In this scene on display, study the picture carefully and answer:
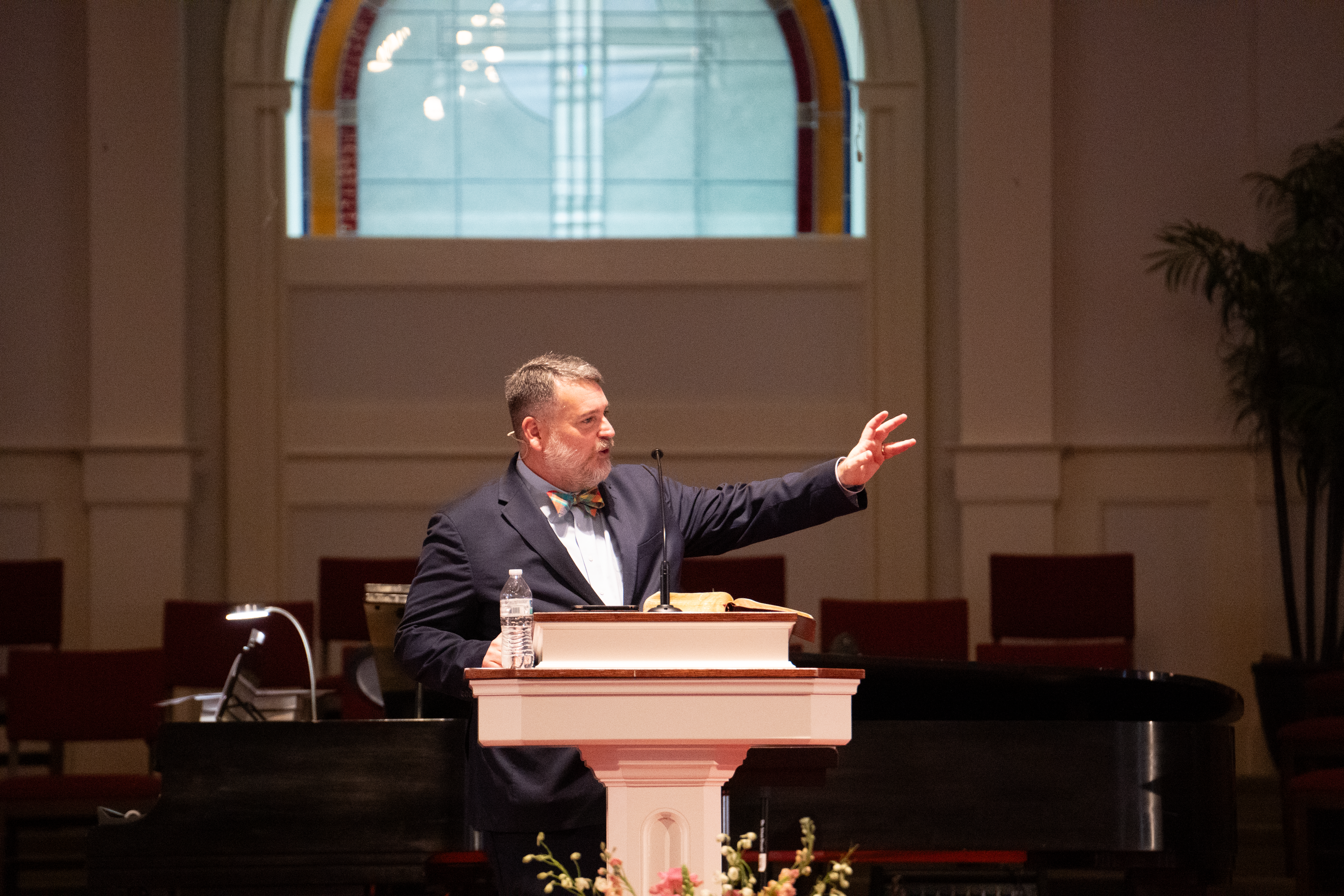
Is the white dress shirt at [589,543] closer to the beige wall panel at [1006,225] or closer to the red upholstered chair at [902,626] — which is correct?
the red upholstered chair at [902,626]

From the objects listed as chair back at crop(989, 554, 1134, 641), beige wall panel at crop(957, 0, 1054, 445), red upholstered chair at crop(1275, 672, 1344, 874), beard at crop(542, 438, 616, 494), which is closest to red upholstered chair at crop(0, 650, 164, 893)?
beard at crop(542, 438, 616, 494)

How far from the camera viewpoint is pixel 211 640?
544 cm

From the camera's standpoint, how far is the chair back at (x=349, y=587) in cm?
589

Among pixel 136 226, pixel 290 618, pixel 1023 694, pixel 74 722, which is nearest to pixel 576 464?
pixel 290 618

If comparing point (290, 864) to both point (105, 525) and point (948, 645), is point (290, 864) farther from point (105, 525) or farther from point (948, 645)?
point (105, 525)

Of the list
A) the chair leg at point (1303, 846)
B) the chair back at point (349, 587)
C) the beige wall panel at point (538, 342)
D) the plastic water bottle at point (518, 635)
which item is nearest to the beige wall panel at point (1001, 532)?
the beige wall panel at point (538, 342)

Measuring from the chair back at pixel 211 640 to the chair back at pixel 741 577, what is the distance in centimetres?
145

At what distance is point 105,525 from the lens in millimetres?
6309

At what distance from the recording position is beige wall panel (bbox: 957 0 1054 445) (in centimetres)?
635

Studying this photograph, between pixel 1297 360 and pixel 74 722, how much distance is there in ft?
16.2

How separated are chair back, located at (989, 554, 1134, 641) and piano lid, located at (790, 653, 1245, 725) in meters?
2.40

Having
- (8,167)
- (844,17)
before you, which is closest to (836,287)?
(844,17)

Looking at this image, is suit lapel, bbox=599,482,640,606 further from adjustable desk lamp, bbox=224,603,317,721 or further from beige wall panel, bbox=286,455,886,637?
beige wall panel, bbox=286,455,886,637

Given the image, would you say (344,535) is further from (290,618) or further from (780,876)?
(780,876)
